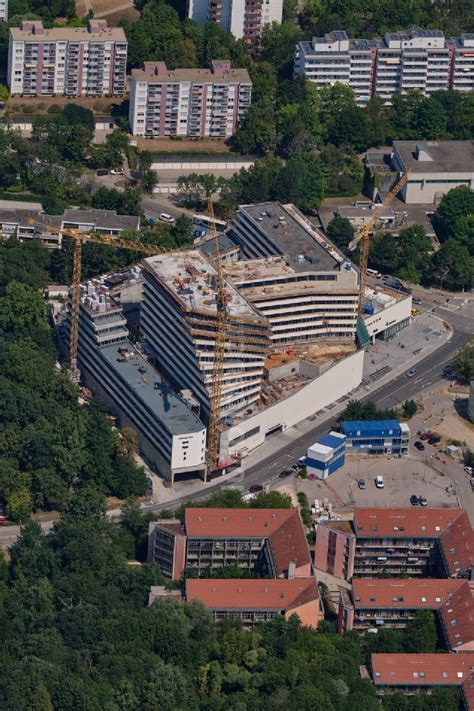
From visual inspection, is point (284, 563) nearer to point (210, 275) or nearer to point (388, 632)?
point (388, 632)

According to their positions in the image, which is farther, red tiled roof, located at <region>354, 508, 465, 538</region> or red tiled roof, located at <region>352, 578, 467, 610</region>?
red tiled roof, located at <region>354, 508, 465, 538</region>

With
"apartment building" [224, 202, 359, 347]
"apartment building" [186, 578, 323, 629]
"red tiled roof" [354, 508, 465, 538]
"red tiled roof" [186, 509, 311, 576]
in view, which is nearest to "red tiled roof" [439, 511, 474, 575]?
"red tiled roof" [354, 508, 465, 538]

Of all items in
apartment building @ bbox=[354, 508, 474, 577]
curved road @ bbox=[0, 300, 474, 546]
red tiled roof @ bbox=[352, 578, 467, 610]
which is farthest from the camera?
curved road @ bbox=[0, 300, 474, 546]

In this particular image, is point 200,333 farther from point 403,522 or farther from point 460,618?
point 460,618

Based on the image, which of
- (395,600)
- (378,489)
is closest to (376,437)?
(378,489)

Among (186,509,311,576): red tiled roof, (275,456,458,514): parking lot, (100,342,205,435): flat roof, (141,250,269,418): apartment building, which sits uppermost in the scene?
(141,250,269,418): apartment building

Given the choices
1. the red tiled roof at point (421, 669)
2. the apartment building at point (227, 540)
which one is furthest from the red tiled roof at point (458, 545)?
the red tiled roof at point (421, 669)

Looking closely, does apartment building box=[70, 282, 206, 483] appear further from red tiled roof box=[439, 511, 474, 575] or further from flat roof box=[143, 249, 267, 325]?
red tiled roof box=[439, 511, 474, 575]
